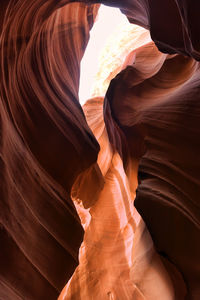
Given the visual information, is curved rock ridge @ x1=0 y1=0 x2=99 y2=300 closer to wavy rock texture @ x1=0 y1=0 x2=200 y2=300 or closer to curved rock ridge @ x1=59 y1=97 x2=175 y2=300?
wavy rock texture @ x1=0 y1=0 x2=200 y2=300

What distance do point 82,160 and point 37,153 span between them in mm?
497

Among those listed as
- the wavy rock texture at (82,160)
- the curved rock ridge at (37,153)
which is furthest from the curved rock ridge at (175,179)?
the curved rock ridge at (37,153)

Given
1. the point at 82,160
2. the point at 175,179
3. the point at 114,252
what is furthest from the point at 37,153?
the point at 114,252

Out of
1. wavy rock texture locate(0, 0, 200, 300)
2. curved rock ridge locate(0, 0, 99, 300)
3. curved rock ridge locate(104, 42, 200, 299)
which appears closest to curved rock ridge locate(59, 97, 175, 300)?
wavy rock texture locate(0, 0, 200, 300)

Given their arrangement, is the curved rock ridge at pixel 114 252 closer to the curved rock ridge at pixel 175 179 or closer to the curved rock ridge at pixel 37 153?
the curved rock ridge at pixel 175 179

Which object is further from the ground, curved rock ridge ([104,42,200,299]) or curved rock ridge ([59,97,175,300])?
curved rock ridge ([104,42,200,299])

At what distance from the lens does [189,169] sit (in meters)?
1.39

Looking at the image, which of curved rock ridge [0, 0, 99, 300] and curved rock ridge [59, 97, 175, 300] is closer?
curved rock ridge [0, 0, 99, 300]

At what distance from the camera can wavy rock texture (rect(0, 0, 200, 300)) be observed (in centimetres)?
136

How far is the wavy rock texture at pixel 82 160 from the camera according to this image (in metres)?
1.36

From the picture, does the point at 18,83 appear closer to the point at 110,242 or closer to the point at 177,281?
the point at 177,281

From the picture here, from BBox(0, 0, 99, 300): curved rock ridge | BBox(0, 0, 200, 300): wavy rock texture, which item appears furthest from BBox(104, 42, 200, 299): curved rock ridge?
BBox(0, 0, 99, 300): curved rock ridge

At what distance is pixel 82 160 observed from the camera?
2.19 meters

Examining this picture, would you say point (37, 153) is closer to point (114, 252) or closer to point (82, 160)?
point (82, 160)
